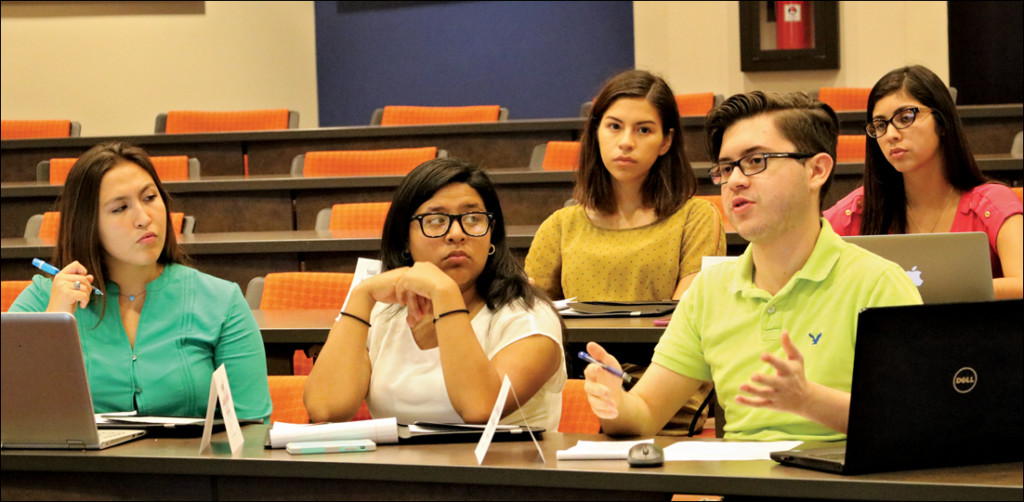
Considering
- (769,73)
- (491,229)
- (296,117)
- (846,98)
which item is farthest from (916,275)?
(769,73)

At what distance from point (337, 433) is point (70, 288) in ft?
2.54

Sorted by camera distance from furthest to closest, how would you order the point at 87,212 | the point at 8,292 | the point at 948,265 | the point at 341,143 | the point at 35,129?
1. the point at 35,129
2. the point at 341,143
3. the point at 8,292
4. the point at 87,212
5. the point at 948,265

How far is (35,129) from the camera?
7438mm

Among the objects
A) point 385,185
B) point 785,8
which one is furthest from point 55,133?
point 785,8

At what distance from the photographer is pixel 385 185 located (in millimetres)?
5031

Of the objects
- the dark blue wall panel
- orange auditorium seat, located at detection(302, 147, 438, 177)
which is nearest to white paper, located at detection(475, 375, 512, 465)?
orange auditorium seat, located at detection(302, 147, 438, 177)

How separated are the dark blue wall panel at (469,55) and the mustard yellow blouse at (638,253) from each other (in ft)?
18.5

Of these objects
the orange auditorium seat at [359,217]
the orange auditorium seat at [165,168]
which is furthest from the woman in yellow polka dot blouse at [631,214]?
the orange auditorium seat at [165,168]

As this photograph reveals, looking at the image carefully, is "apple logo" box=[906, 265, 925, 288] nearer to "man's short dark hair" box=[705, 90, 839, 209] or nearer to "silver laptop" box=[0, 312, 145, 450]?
"man's short dark hair" box=[705, 90, 839, 209]

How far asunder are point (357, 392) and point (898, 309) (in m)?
1.06

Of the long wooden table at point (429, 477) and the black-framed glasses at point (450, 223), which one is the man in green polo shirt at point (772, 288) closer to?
the long wooden table at point (429, 477)

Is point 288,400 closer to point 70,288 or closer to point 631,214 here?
point 70,288

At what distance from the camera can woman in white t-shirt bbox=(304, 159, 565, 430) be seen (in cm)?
200

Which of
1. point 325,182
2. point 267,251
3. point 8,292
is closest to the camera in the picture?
point 8,292
